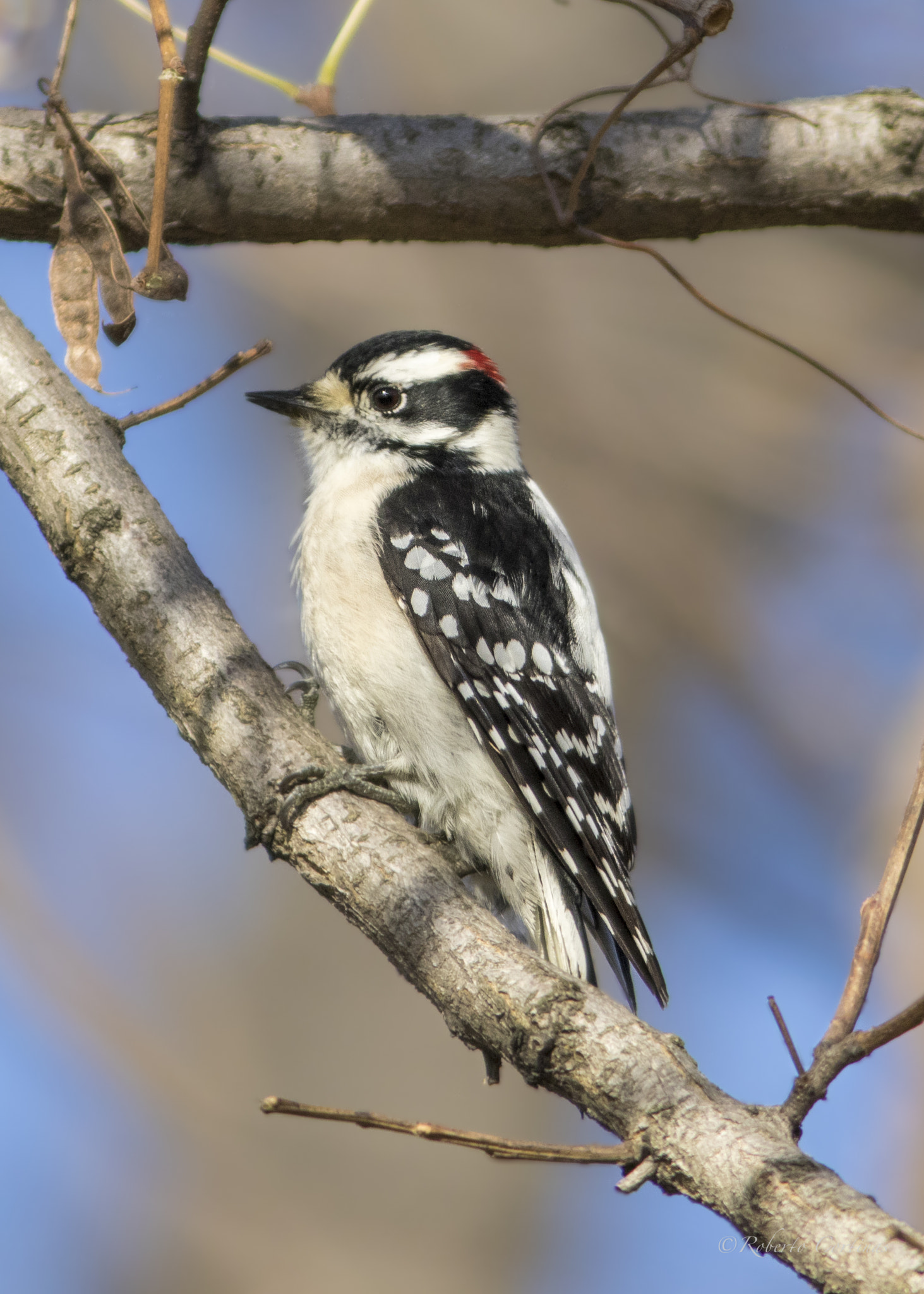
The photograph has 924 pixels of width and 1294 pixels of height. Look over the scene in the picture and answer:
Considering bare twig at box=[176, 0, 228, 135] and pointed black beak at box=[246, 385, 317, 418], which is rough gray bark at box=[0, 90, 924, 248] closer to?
bare twig at box=[176, 0, 228, 135]

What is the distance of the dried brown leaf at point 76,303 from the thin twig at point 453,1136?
72.3 inches

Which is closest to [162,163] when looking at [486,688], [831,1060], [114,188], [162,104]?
[162,104]

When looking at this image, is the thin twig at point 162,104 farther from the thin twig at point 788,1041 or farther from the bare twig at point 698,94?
the thin twig at point 788,1041

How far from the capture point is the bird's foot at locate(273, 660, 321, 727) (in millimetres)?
3650

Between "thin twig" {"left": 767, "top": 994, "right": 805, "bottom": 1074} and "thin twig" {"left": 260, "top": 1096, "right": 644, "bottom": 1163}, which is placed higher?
"thin twig" {"left": 767, "top": 994, "right": 805, "bottom": 1074}

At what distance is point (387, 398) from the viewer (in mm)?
3926

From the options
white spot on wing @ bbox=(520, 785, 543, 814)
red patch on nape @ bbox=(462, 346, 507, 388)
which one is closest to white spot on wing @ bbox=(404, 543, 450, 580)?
white spot on wing @ bbox=(520, 785, 543, 814)

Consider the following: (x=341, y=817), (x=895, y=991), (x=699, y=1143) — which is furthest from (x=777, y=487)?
(x=699, y=1143)

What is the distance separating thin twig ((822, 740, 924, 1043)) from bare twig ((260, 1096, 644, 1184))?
1.38 feet

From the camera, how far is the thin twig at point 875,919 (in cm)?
158

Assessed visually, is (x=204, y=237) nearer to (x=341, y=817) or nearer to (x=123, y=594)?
(x=123, y=594)

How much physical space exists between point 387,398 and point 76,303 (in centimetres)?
132

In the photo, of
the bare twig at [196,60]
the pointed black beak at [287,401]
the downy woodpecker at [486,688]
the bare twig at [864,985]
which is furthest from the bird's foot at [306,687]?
the bare twig at [864,985]

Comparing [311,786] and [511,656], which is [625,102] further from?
[311,786]
